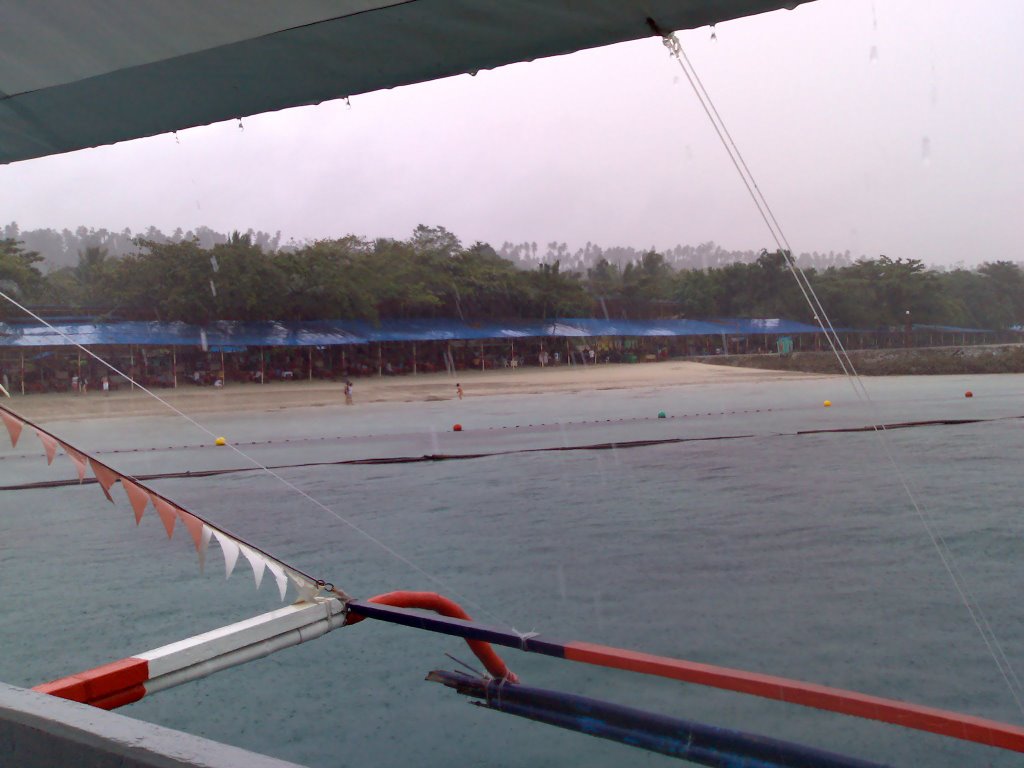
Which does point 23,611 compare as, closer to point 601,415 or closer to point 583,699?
point 583,699

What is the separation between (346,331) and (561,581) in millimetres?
28707

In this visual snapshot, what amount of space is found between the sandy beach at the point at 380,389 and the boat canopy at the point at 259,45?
1771 centimetres

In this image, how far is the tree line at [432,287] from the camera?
2806cm

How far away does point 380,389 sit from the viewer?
98.8 feet

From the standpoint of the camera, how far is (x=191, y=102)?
4.22 meters

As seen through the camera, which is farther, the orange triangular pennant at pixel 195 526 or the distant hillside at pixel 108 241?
the distant hillside at pixel 108 241

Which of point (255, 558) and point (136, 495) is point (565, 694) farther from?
point (136, 495)

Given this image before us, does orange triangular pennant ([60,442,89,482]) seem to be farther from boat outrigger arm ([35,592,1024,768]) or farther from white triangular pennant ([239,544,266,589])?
boat outrigger arm ([35,592,1024,768])

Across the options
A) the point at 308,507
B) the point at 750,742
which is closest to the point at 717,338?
the point at 308,507

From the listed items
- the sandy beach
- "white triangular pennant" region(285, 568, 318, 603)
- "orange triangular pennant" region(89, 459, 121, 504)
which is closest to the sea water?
"white triangular pennant" region(285, 568, 318, 603)

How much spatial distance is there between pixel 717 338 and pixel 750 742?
35301 mm

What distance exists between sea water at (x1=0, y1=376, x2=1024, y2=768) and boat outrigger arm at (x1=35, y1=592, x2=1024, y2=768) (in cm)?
44

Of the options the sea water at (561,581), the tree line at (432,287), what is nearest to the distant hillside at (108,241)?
the tree line at (432,287)

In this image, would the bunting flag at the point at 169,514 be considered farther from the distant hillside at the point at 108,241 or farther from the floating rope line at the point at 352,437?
the distant hillside at the point at 108,241
